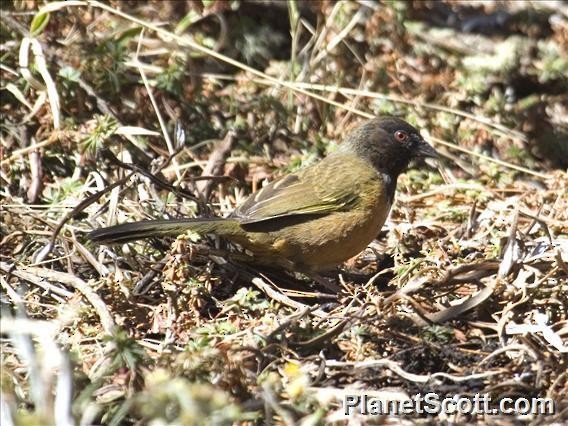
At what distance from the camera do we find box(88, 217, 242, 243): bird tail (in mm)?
4621

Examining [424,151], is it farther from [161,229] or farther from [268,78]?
[161,229]

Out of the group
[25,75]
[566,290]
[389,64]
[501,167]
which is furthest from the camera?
[389,64]

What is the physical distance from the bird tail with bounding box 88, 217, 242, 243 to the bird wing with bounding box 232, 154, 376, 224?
11cm

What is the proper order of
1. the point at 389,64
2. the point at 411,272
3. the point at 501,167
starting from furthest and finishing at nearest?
the point at 389,64
the point at 501,167
the point at 411,272

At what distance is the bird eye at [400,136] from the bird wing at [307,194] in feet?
1.12

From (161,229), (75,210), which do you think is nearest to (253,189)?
(161,229)

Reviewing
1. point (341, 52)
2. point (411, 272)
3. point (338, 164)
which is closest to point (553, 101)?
point (341, 52)

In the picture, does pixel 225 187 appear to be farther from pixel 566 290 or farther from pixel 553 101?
pixel 553 101

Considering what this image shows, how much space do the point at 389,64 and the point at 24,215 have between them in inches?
130

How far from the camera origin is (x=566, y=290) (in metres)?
4.44

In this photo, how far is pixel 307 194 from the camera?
533 cm

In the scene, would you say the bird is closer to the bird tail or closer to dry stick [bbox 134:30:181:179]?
the bird tail

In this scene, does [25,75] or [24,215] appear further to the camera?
[25,75]

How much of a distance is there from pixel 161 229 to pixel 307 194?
965 mm
